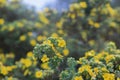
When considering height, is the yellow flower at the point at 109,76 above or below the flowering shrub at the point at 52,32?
below

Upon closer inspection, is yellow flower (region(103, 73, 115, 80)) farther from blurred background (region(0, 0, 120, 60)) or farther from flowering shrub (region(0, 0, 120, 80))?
blurred background (region(0, 0, 120, 60))

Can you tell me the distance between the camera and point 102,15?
557 cm

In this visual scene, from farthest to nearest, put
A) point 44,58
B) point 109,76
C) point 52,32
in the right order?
point 52,32 < point 44,58 < point 109,76

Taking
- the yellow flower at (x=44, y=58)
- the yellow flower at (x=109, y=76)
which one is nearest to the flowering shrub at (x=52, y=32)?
the yellow flower at (x=44, y=58)

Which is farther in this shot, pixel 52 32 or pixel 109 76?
pixel 52 32

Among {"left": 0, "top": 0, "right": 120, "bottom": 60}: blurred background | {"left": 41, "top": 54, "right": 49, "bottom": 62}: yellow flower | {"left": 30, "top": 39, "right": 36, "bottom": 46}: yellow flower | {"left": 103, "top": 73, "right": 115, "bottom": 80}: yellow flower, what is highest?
{"left": 0, "top": 0, "right": 120, "bottom": 60}: blurred background

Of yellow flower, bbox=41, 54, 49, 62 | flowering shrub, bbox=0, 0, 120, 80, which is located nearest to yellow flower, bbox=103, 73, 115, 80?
flowering shrub, bbox=0, 0, 120, 80

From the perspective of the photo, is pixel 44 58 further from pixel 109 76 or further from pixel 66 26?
pixel 66 26

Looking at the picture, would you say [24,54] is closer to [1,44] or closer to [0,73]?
[1,44]

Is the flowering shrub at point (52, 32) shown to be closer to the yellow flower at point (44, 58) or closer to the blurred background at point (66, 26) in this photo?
the blurred background at point (66, 26)

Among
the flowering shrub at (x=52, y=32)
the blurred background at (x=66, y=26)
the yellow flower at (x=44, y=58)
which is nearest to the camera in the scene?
the yellow flower at (x=44, y=58)

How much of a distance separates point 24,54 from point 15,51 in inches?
6.8

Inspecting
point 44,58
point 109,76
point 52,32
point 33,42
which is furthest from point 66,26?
point 109,76

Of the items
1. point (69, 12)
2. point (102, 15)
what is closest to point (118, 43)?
point (102, 15)
